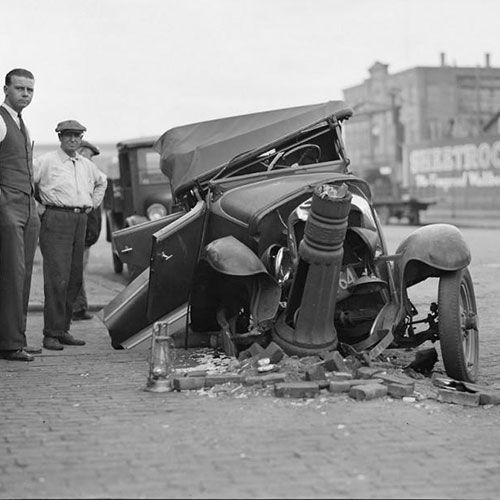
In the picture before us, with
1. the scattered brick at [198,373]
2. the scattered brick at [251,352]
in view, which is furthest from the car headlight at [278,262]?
the scattered brick at [198,373]

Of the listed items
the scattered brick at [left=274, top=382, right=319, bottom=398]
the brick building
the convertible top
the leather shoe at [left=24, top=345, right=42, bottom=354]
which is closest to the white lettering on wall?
the brick building

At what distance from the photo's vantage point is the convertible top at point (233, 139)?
837 cm

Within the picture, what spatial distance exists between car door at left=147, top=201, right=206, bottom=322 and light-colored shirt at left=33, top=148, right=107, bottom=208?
1497 mm

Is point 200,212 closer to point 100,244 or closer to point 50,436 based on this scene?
point 50,436

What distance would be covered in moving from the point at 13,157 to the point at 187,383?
256cm

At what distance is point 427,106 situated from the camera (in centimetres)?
6272

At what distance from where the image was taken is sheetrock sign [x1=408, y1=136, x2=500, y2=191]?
40.8 metres

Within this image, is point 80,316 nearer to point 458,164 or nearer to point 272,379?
point 272,379

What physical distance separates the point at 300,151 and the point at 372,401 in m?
3.20

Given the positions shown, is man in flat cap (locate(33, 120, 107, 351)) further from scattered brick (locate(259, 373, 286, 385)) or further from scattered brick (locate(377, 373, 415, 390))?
scattered brick (locate(377, 373, 415, 390))

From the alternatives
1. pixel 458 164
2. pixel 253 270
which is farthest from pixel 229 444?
pixel 458 164

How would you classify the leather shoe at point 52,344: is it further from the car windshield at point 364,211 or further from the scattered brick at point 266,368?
the car windshield at point 364,211

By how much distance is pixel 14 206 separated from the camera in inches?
303

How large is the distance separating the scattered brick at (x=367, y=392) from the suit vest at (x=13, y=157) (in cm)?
329
